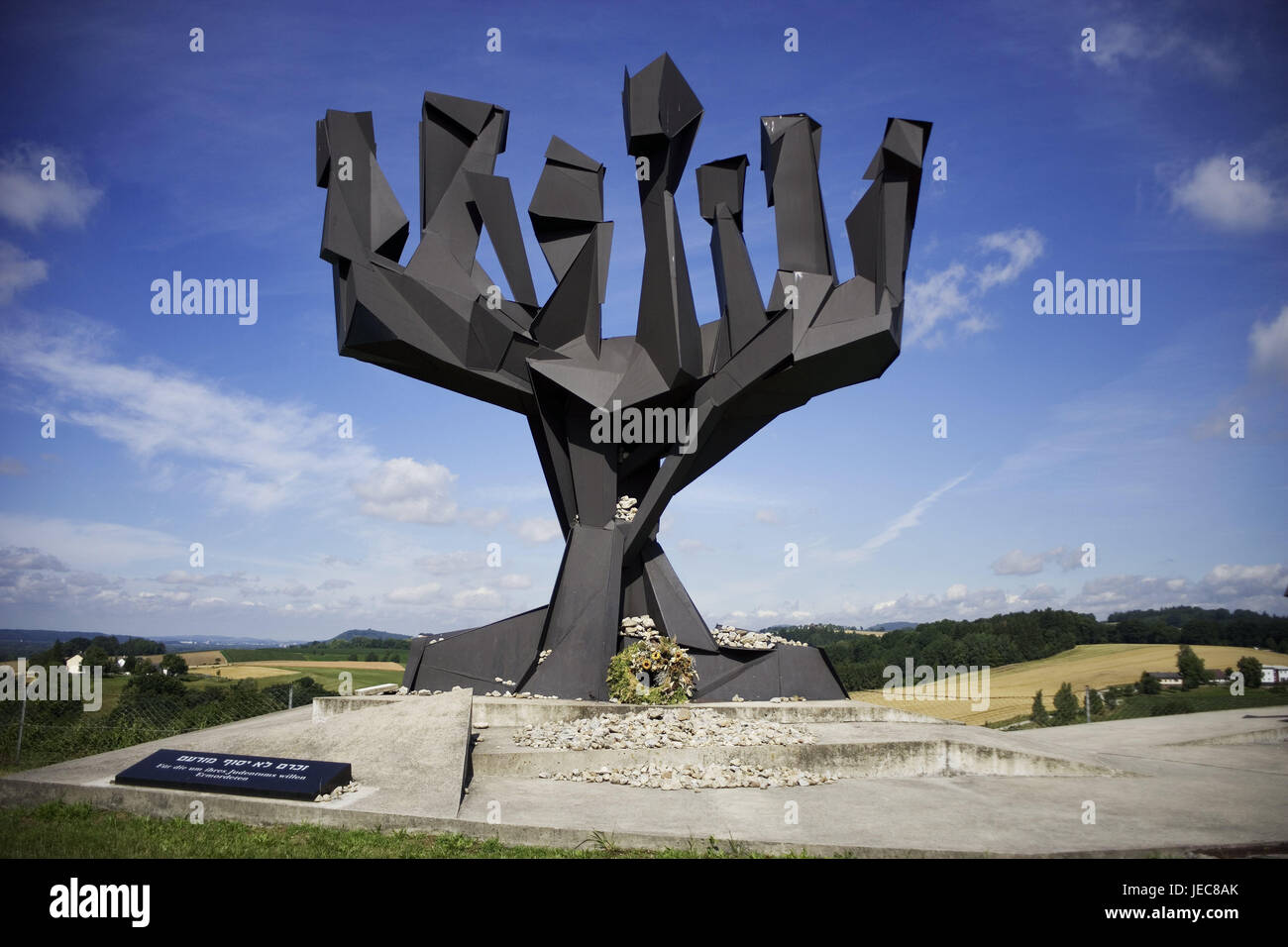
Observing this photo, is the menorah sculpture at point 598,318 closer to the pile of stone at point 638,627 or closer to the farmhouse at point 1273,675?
the pile of stone at point 638,627

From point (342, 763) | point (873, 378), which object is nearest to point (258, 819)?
point (342, 763)

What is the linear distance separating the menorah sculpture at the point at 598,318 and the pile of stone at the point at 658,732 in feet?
6.52

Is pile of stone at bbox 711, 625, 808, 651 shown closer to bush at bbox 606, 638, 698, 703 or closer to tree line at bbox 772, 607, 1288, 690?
bush at bbox 606, 638, 698, 703

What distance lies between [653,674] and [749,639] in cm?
262

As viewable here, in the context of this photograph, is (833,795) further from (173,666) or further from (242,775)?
(173,666)

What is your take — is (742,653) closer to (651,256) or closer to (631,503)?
(631,503)

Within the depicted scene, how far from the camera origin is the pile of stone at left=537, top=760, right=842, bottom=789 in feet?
25.9

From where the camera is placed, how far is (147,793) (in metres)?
6.63

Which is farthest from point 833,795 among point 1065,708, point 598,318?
point 1065,708

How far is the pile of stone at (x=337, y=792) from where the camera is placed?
6617 millimetres

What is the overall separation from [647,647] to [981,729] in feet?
14.8

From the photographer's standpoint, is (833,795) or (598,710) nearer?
(833,795)

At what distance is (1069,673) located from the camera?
81.2 feet
